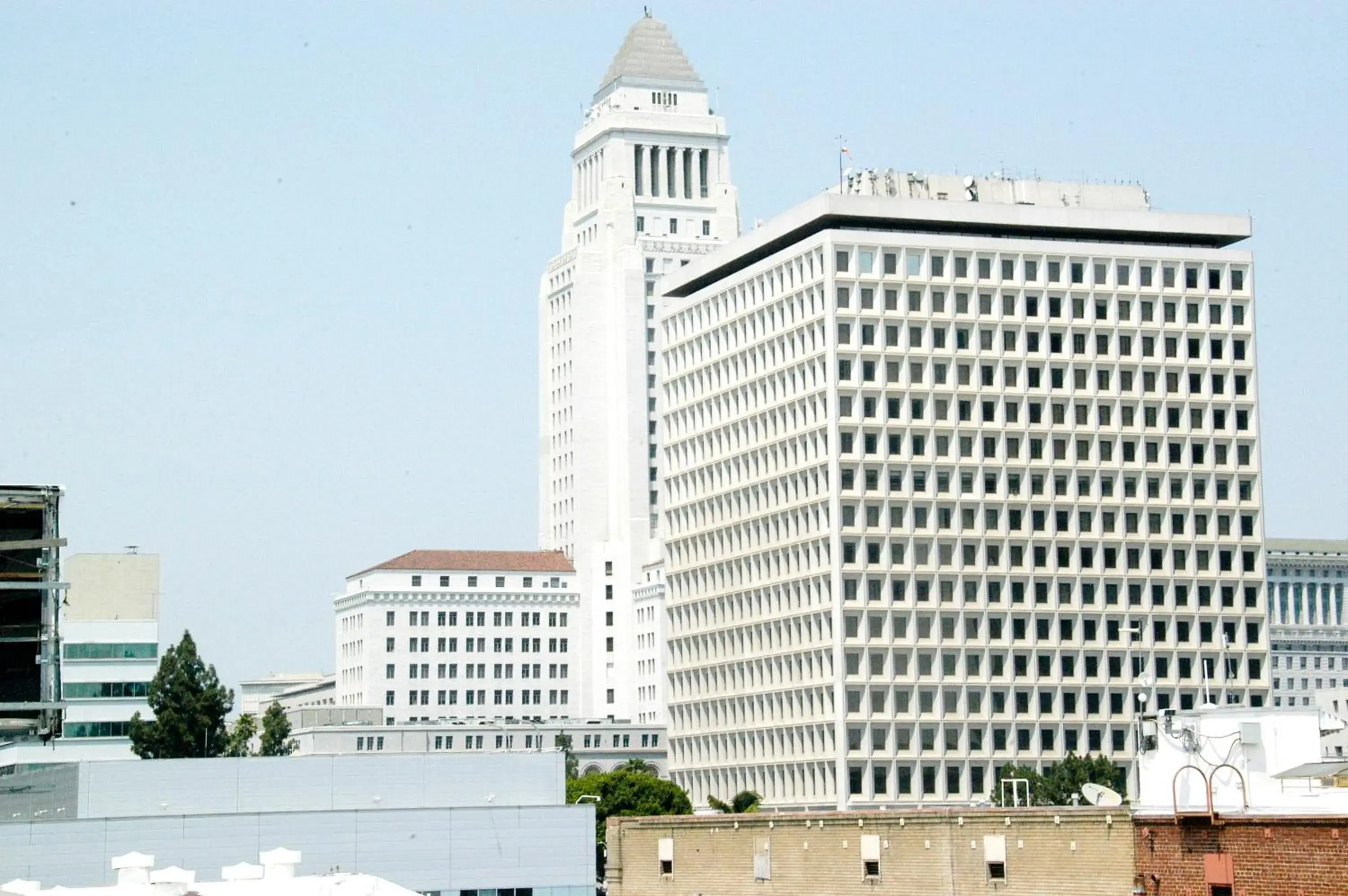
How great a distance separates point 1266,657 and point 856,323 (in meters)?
45.9

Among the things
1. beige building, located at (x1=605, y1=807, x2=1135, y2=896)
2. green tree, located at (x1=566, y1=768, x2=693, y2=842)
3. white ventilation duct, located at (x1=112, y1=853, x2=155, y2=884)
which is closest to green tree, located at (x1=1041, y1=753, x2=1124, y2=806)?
green tree, located at (x1=566, y1=768, x2=693, y2=842)

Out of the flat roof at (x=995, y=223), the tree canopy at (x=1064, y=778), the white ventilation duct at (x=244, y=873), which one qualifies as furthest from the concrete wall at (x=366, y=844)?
the flat roof at (x=995, y=223)

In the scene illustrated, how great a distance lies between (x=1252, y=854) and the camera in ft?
176

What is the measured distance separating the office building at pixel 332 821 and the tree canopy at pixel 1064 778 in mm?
46361

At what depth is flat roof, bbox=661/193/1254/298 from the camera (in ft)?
615

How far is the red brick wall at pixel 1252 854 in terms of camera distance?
51.4 meters

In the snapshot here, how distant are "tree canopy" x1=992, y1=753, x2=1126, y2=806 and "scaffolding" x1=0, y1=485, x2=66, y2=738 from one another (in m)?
125

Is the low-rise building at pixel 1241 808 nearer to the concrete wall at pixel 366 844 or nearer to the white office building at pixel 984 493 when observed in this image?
the concrete wall at pixel 366 844

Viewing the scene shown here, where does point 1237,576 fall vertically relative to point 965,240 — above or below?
below

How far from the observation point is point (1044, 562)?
184375 mm

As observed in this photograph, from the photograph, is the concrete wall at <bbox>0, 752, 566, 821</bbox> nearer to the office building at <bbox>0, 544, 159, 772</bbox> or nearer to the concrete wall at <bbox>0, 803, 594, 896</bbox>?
the concrete wall at <bbox>0, 803, 594, 896</bbox>

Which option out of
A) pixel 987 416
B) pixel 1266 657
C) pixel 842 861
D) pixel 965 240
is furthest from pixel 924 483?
pixel 842 861

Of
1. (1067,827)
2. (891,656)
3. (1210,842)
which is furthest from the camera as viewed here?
(891,656)

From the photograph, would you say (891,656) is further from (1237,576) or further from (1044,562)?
(1237,576)
